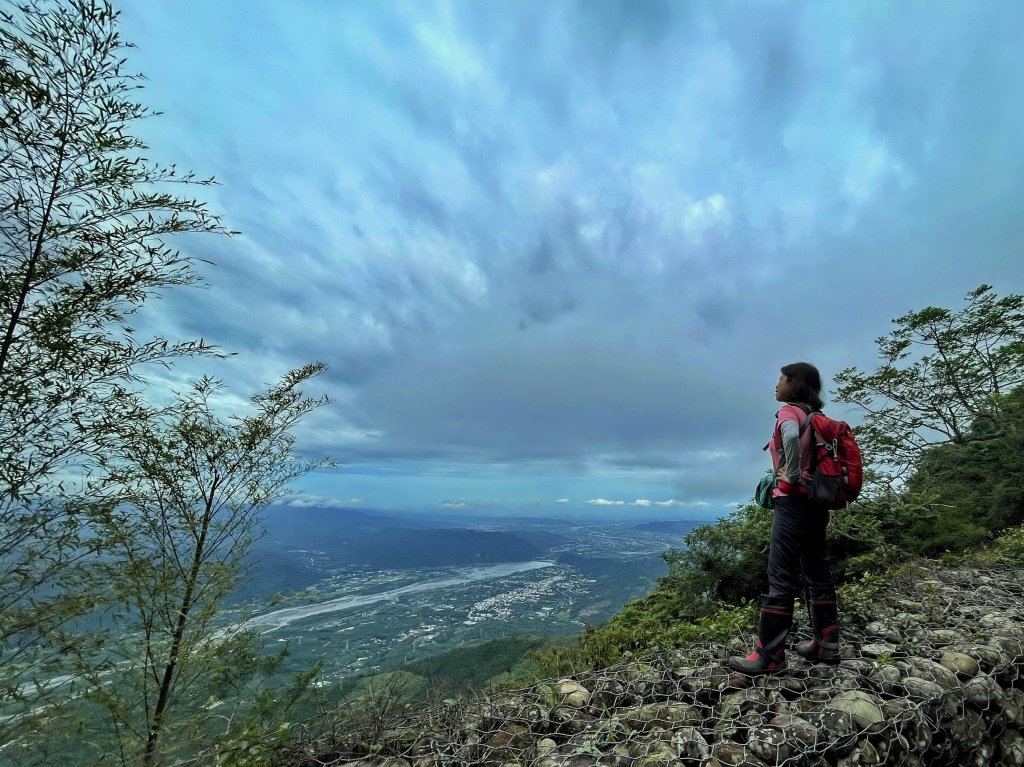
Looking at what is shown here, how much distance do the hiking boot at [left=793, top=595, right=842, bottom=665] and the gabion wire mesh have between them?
3.0 inches

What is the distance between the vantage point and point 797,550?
2.85 meters

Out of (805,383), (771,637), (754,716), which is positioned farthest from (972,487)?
(754,716)

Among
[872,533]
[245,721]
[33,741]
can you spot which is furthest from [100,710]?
[872,533]

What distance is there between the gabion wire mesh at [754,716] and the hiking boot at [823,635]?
0.08 m

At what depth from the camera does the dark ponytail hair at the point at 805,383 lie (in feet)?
10.1

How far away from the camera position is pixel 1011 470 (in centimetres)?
790

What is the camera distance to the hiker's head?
3.07 meters

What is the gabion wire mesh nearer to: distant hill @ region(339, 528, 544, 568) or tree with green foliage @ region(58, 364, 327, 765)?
tree with green foliage @ region(58, 364, 327, 765)

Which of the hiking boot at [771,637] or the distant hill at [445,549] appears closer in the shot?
the hiking boot at [771,637]

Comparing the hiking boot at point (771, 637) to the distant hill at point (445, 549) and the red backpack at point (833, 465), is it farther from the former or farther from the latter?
the distant hill at point (445, 549)

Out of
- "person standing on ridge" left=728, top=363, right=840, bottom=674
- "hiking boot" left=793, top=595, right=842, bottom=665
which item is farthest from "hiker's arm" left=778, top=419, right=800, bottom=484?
"hiking boot" left=793, top=595, right=842, bottom=665

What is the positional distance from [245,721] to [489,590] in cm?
4884

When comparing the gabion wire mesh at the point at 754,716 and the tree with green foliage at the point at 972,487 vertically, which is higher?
the tree with green foliage at the point at 972,487

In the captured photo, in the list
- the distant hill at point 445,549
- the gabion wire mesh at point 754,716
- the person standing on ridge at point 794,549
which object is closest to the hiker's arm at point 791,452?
the person standing on ridge at point 794,549
